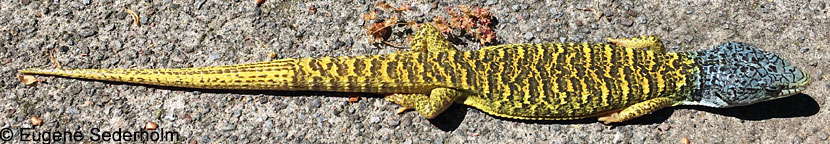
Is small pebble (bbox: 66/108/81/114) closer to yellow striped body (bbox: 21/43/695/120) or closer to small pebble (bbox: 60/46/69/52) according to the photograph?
yellow striped body (bbox: 21/43/695/120)

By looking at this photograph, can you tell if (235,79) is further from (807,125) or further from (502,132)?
(807,125)

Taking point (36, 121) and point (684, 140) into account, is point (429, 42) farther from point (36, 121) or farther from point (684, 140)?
point (36, 121)

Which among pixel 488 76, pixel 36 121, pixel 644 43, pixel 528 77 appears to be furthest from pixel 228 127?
pixel 644 43

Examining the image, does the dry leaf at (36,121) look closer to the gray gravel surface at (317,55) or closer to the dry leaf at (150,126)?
the gray gravel surface at (317,55)

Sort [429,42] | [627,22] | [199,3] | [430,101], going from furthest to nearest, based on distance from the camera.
→ [627,22], [199,3], [429,42], [430,101]

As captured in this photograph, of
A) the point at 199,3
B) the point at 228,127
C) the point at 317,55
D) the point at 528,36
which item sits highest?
the point at 199,3

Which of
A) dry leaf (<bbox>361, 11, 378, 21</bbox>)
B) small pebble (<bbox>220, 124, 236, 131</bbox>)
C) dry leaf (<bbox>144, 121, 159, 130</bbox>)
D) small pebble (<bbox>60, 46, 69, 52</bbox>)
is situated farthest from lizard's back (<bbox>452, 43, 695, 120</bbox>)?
small pebble (<bbox>60, 46, 69, 52</bbox>)

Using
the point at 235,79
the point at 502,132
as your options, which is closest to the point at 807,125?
the point at 502,132
